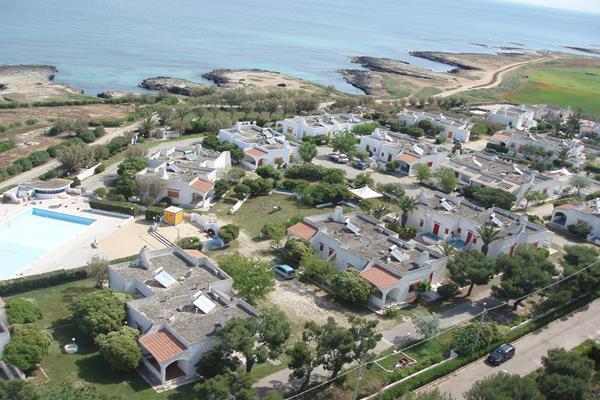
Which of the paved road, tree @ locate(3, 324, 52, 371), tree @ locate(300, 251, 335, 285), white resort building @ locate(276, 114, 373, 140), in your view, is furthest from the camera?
white resort building @ locate(276, 114, 373, 140)

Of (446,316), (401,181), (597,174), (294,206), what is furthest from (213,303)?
(597,174)

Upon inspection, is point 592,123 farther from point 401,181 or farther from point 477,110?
point 401,181

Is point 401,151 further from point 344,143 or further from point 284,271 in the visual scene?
point 284,271

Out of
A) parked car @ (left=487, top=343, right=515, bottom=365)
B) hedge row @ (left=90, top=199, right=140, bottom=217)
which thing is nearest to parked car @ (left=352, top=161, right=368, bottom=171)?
hedge row @ (left=90, top=199, right=140, bottom=217)

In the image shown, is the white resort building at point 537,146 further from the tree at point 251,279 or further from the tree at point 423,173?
the tree at point 251,279

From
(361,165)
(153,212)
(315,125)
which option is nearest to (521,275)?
(153,212)

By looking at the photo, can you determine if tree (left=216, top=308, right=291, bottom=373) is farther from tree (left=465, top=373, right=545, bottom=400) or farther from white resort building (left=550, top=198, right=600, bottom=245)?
white resort building (left=550, top=198, right=600, bottom=245)
